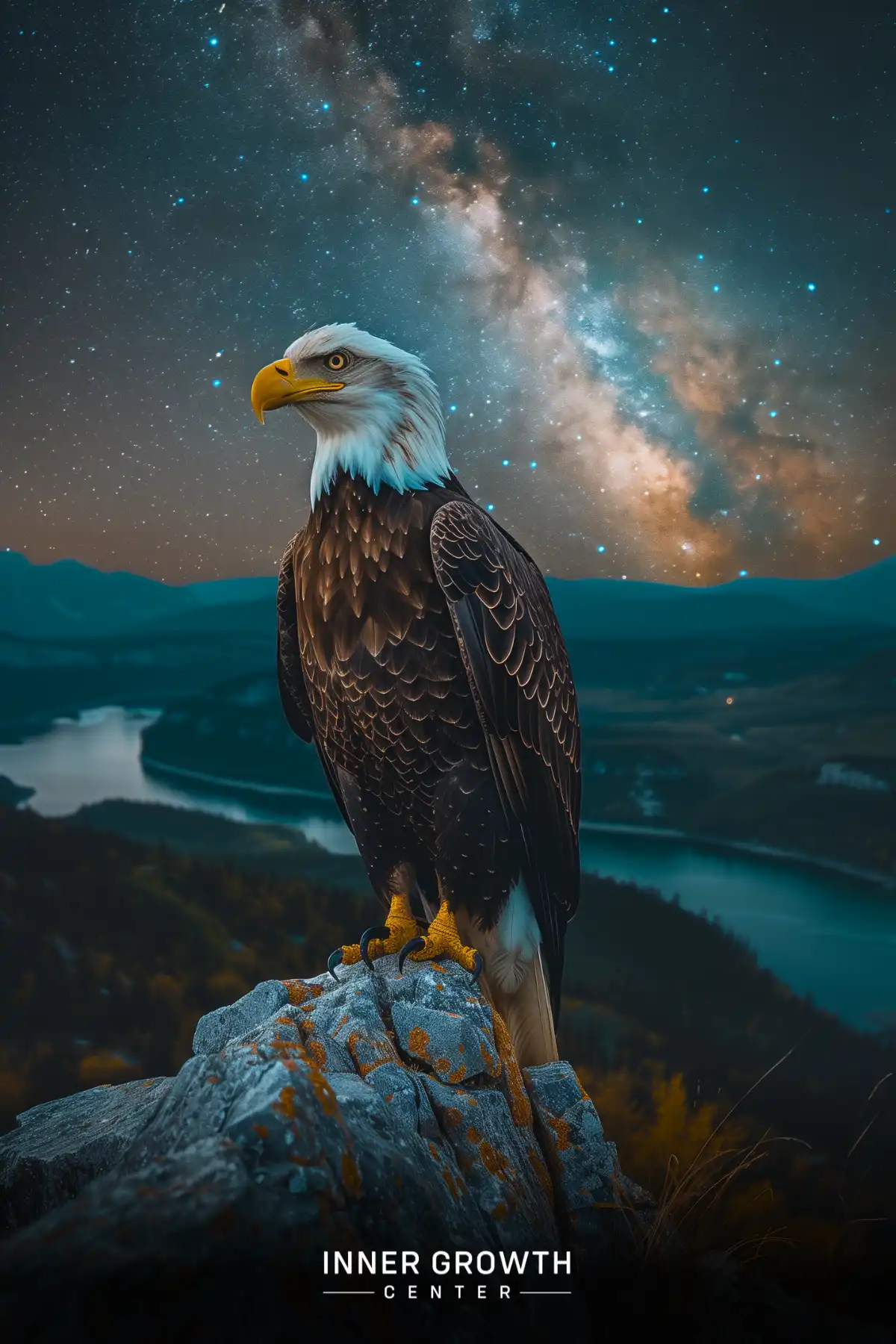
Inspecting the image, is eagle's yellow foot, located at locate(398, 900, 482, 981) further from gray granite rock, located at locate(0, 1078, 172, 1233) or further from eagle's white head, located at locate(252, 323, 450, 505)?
eagle's white head, located at locate(252, 323, 450, 505)

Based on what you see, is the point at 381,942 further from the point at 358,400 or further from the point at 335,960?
the point at 358,400

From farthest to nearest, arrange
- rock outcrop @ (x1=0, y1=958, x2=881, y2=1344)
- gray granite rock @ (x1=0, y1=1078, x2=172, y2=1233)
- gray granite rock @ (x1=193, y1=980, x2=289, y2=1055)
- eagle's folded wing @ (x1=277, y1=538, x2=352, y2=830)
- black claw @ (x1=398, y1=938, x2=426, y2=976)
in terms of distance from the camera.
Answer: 1. eagle's folded wing @ (x1=277, y1=538, x2=352, y2=830)
2. black claw @ (x1=398, y1=938, x2=426, y2=976)
3. gray granite rock @ (x1=193, y1=980, x2=289, y2=1055)
4. gray granite rock @ (x1=0, y1=1078, x2=172, y2=1233)
5. rock outcrop @ (x1=0, y1=958, x2=881, y2=1344)

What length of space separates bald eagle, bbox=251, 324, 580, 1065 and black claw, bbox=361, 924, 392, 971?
14 mm

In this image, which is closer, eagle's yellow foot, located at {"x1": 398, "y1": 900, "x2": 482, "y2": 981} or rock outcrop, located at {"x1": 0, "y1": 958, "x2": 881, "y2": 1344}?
rock outcrop, located at {"x1": 0, "y1": 958, "x2": 881, "y2": 1344}

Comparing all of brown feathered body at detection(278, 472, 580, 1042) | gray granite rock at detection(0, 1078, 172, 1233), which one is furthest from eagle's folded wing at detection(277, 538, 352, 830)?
gray granite rock at detection(0, 1078, 172, 1233)

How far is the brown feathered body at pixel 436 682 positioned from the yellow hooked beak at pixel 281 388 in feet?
1.31

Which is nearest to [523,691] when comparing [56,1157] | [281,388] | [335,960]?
[335,960]

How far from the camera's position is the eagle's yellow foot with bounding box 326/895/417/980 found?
351 centimetres

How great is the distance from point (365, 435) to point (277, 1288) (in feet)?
9.76

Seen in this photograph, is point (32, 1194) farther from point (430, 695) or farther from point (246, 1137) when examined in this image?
point (430, 695)

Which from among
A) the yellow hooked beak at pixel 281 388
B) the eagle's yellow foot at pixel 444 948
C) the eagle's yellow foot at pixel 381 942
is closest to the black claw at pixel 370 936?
the eagle's yellow foot at pixel 381 942

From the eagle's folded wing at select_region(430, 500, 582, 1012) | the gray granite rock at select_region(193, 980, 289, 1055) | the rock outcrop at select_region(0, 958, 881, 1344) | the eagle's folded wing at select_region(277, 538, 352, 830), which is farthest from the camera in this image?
the eagle's folded wing at select_region(277, 538, 352, 830)

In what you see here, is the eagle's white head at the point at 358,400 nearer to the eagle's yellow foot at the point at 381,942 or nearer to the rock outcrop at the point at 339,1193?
the eagle's yellow foot at the point at 381,942

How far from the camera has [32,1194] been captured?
2.56 metres
